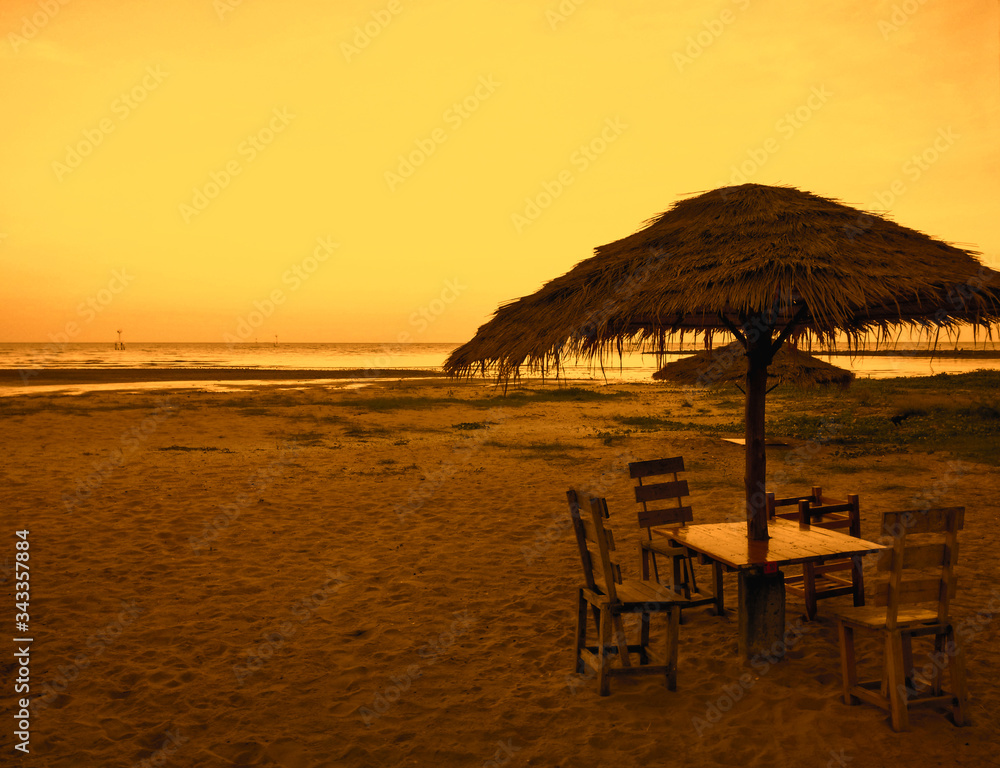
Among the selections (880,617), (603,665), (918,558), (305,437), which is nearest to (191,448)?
(305,437)

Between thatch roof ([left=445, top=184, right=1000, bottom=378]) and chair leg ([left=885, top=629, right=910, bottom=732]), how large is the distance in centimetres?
179

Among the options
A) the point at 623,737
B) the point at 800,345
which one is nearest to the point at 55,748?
the point at 623,737

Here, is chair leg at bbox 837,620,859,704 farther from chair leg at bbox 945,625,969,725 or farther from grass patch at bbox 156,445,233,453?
grass patch at bbox 156,445,233,453

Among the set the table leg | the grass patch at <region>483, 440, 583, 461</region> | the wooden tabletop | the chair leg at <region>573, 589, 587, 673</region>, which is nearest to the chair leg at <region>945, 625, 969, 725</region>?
the wooden tabletop

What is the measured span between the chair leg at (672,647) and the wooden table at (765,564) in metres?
0.52

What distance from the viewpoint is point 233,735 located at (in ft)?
12.0

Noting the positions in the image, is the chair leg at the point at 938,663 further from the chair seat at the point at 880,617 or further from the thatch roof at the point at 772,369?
the thatch roof at the point at 772,369

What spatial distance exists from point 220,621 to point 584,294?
12.8 ft

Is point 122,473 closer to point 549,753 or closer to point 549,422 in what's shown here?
point 549,753

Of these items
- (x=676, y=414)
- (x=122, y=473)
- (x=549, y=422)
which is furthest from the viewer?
(x=676, y=414)

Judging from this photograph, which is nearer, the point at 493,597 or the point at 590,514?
the point at 590,514

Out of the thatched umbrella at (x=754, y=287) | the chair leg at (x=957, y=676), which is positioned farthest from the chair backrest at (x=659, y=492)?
the chair leg at (x=957, y=676)

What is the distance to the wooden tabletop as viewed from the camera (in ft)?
13.6

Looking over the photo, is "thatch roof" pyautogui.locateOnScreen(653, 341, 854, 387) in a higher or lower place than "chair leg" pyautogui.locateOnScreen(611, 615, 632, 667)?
higher
